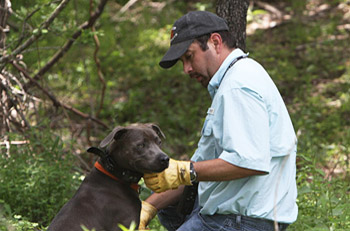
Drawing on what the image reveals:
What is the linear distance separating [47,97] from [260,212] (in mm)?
4528

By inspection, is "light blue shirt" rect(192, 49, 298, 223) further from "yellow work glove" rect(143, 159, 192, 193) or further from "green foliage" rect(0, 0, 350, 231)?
"green foliage" rect(0, 0, 350, 231)

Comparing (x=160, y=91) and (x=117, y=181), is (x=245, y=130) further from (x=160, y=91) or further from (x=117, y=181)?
→ (x=160, y=91)

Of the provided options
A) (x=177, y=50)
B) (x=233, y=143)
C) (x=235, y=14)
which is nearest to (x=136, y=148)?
(x=177, y=50)

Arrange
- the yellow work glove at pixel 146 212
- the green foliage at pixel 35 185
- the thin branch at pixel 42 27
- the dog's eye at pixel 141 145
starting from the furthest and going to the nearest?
the thin branch at pixel 42 27 → the green foliage at pixel 35 185 → the yellow work glove at pixel 146 212 → the dog's eye at pixel 141 145

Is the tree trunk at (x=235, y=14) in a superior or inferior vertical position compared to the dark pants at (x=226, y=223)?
superior

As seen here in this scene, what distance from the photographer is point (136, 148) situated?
3705 mm

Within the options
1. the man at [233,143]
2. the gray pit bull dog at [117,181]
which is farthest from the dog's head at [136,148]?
the man at [233,143]

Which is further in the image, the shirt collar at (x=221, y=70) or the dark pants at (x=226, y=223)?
the shirt collar at (x=221, y=70)

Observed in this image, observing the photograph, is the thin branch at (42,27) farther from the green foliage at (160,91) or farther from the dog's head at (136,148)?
the dog's head at (136,148)

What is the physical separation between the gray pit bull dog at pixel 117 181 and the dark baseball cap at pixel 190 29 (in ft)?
2.17

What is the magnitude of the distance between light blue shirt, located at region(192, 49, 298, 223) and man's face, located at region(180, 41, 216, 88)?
0.08 m

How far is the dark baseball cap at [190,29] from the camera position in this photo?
342 centimetres

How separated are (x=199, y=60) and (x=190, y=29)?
22 cm

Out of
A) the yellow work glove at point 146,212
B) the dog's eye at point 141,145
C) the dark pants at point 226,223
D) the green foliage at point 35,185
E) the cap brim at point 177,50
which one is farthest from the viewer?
the green foliage at point 35,185
